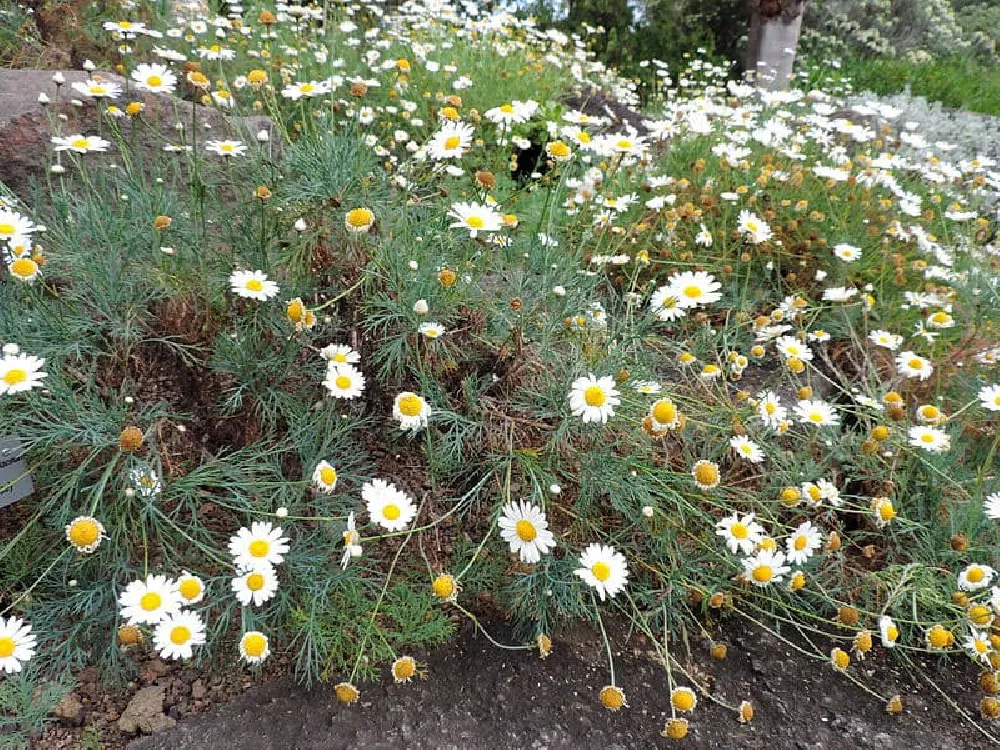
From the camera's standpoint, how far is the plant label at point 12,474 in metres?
1.56

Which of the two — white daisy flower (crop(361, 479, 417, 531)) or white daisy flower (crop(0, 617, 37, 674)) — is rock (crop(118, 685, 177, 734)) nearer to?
white daisy flower (crop(0, 617, 37, 674))

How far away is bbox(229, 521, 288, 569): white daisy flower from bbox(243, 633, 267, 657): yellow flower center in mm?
163

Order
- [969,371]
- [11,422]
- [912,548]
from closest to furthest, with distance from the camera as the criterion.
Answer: [11,422]
[912,548]
[969,371]

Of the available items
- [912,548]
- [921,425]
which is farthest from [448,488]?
[921,425]

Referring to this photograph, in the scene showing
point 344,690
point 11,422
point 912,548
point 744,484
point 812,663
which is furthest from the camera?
point 744,484

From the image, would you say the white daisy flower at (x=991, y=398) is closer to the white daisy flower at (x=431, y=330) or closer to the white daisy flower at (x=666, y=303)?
the white daisy flower at (x=666, y=303)

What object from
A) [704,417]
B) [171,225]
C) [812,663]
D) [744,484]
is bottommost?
[812,663]

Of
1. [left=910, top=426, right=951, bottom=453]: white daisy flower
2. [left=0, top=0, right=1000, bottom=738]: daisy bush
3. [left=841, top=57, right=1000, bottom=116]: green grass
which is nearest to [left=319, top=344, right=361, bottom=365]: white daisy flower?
[left=0, top=0, right=1000, bottom=738]: daisy bush

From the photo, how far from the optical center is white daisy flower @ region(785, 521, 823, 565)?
185 centimetres

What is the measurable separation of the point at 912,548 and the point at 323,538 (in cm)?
162

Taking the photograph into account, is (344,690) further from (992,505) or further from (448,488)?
(992,505)

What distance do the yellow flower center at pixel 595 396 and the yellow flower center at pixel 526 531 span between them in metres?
0.31

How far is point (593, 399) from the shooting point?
1.75 metres

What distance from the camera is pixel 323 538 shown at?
182cm
